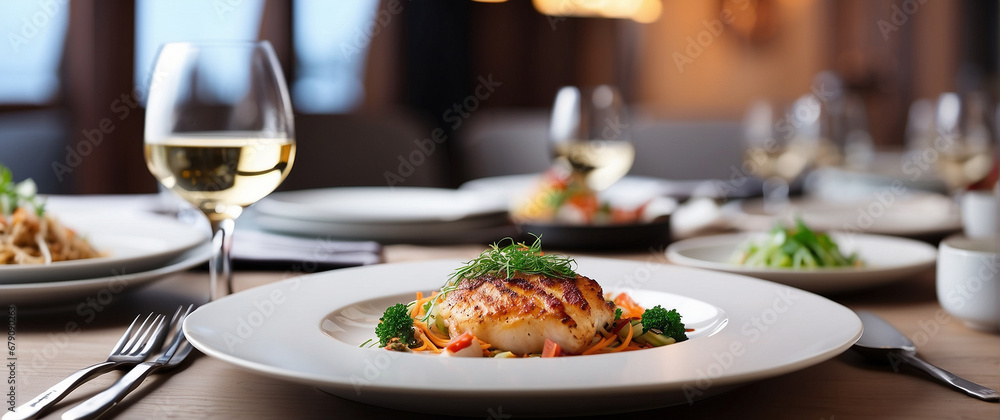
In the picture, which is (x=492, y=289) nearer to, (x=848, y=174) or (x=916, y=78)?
(x=848, y=174)

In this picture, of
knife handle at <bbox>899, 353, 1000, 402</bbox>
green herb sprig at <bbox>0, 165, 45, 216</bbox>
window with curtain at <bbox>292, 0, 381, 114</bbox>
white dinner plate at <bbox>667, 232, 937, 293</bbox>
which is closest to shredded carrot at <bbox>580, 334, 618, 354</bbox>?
knife handle at <bbox>899, 353, 1000, 402</bbox>

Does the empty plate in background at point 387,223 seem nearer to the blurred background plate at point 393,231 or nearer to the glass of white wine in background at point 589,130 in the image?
the blurred background plate at point 393,231

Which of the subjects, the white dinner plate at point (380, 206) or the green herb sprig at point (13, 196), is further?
the white dinner plate at point (380, 206)

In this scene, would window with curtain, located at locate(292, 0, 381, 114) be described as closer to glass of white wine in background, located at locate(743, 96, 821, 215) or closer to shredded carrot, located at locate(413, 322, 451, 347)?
glass of white wine in background, located at locate(743, 96, 821, 215)

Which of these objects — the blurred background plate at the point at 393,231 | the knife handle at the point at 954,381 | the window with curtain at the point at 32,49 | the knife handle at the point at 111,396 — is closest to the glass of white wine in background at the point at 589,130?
the blurred background plate at the point at 393,231

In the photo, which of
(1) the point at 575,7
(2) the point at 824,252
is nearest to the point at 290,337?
(2) the point at 824,252

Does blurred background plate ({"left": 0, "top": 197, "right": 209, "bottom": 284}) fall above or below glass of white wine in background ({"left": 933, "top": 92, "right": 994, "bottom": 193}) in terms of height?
below

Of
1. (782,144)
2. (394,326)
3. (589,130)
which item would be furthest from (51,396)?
(782,144)

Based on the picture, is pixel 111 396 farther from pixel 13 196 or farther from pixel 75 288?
pixel 13 196
